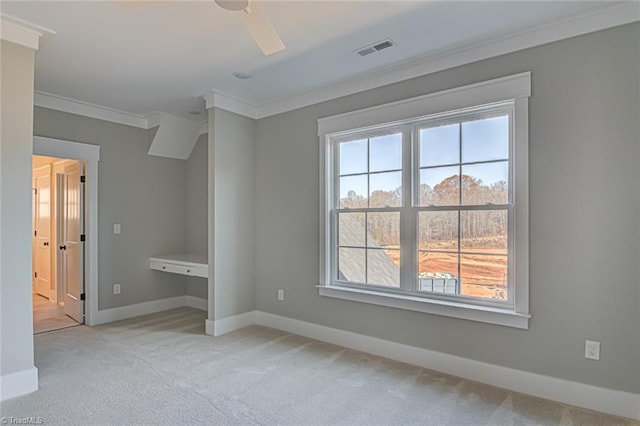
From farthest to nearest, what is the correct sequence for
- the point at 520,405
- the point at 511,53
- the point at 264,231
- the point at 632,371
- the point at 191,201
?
the point at 191,201 → the point at 264,231 → the point at 511,53 → the point at 520,405 → the point at 632,371

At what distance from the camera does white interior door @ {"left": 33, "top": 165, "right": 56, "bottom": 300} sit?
18.4ft

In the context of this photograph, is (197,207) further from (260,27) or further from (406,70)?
(260,27)

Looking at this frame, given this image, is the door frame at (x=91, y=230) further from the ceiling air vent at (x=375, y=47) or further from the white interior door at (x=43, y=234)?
the ceiling air vent at (x=375, y=47)

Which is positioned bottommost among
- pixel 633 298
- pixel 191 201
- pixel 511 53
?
pixel 633 298

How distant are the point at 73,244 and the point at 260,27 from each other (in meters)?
3.98

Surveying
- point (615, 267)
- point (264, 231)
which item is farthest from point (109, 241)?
point (615, 267)

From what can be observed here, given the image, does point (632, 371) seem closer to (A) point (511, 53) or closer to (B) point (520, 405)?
(B) point (520, 405)

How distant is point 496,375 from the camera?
269cm

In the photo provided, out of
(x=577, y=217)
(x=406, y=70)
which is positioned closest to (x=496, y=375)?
(x=577, y=217)

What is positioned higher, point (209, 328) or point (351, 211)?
point (351, 211)

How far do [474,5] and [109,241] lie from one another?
4.57 metres

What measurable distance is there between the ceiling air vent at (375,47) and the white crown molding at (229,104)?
1.72 meters

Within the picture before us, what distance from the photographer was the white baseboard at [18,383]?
2.47 m

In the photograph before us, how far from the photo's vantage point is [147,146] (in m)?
4.83
